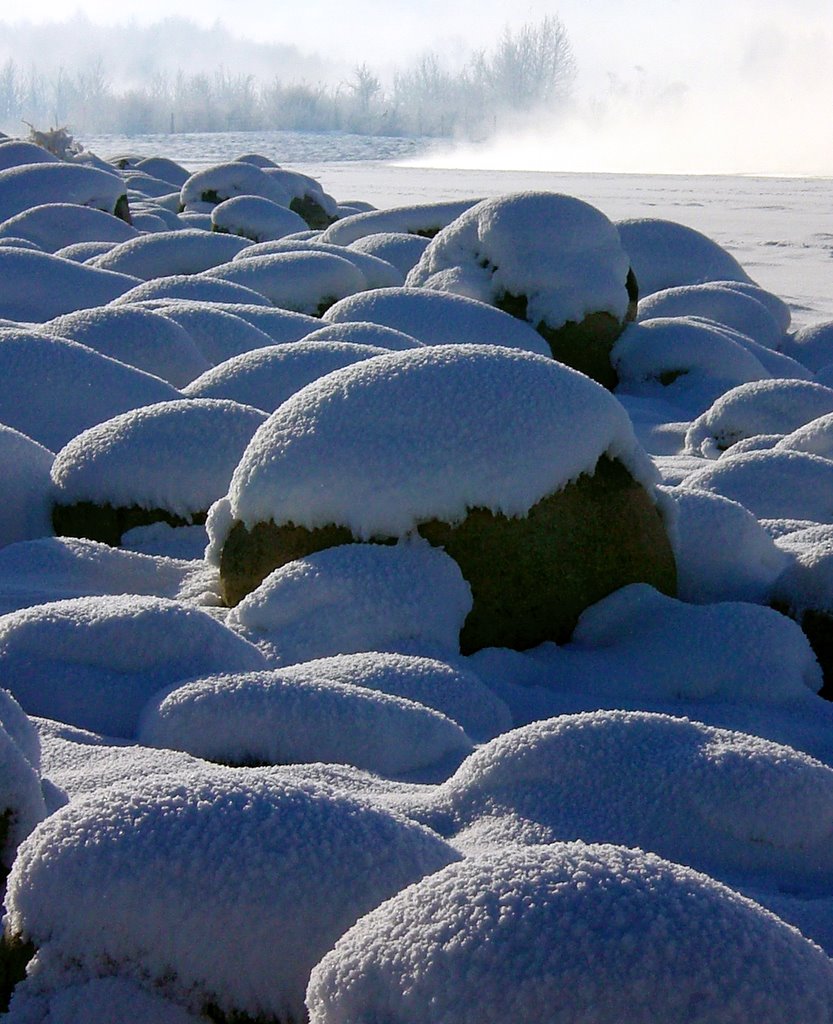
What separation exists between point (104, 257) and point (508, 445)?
5.76 metres

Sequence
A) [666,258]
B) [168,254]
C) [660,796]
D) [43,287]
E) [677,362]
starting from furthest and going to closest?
[666,258] < [168,254] < [677,362] < [43,287] < [660,796]

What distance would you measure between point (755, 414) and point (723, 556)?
2.36m

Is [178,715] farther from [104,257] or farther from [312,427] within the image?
[104,257]

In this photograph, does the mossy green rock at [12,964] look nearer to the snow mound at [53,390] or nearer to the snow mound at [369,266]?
the snow mound at [53,390]

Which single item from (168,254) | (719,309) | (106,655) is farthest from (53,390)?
(719,309)

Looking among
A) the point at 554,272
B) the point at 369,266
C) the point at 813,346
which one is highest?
the point at 554,272

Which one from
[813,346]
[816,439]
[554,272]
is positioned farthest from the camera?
[813,346]

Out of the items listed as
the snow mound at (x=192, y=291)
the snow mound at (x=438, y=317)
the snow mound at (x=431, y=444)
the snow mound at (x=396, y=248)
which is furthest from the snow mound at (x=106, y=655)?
the snow mound at (x=396, y=248)

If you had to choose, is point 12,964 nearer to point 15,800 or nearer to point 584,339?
point 15,800

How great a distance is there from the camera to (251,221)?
11.2 m

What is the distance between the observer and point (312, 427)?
9.75ft

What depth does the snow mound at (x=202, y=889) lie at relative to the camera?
4.49 ft

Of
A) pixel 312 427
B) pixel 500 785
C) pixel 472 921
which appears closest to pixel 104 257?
pixel 312 427

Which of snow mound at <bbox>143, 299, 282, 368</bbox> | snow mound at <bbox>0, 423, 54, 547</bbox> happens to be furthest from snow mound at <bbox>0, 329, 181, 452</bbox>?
snow mound at <bbox>143, 299, 282, 368</bbox>
